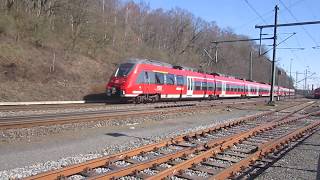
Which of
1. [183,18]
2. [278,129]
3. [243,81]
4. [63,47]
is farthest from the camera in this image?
[183,18]

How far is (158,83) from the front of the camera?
3200 cm

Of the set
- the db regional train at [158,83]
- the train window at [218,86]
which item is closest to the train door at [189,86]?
the db regional train at [158,83]

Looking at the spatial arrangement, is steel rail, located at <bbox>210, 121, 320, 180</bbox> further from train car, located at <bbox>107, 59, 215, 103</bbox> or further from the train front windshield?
the train front windshield

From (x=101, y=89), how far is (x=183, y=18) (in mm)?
58623

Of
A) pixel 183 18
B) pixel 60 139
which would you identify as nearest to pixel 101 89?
pixel 60 139

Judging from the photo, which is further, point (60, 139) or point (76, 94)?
point (76, 94)

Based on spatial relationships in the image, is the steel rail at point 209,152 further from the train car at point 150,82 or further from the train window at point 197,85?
the train window at point 197,85

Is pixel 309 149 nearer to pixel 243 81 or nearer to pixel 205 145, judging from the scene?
pixel 205 145

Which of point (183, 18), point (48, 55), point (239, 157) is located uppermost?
point (183, 18)

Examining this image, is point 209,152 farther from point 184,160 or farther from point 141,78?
point 141,78

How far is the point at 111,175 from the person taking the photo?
25.6 feet

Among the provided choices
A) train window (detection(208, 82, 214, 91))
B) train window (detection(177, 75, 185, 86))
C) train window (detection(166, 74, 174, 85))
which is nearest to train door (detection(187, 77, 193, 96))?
train window (detection(177, 75, 185, 86))

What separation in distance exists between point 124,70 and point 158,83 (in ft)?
11.6

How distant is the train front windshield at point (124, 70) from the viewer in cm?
2916
